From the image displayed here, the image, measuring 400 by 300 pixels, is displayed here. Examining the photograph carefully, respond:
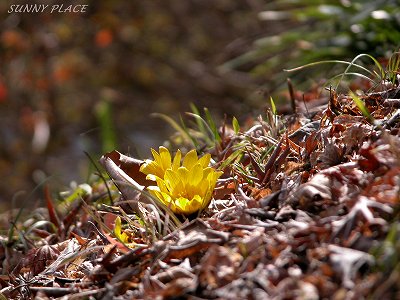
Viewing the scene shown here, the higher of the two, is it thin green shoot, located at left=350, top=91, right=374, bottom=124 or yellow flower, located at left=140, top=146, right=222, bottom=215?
thin green shoot, located at left=350, top=91, right=374, bottom=124

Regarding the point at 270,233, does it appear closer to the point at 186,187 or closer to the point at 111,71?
the point at 186,187

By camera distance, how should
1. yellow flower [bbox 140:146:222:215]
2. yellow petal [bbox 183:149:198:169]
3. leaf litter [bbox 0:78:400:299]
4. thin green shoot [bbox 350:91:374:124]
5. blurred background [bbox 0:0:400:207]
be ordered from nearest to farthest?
leaf litter [bbox 0:78:400:299]
thin green shoot [bbox 350:91:374:124]
yellow flower [bbox 140:146:222:215]
yellow petal [bbox 183:149:198:169]
blurred background [bbox 0:0:400:207]

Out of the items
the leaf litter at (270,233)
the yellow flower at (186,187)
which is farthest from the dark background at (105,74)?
the yellow flower at (186,187)

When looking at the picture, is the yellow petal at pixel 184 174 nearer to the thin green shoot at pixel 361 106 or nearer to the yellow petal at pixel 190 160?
the yellow petal at pixel 190 160

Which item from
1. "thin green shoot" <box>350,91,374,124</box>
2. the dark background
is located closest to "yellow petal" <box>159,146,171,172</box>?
"thin green shoot" <box>350,91,374,124</box>

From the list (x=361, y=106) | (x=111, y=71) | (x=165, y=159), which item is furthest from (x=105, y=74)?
(x=361, y=106)

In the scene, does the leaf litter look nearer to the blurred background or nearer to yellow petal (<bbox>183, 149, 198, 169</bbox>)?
yellow petal (<bbox>183, 149, 198, 169</bbox>)

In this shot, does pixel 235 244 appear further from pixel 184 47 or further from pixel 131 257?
pixel 184 47
